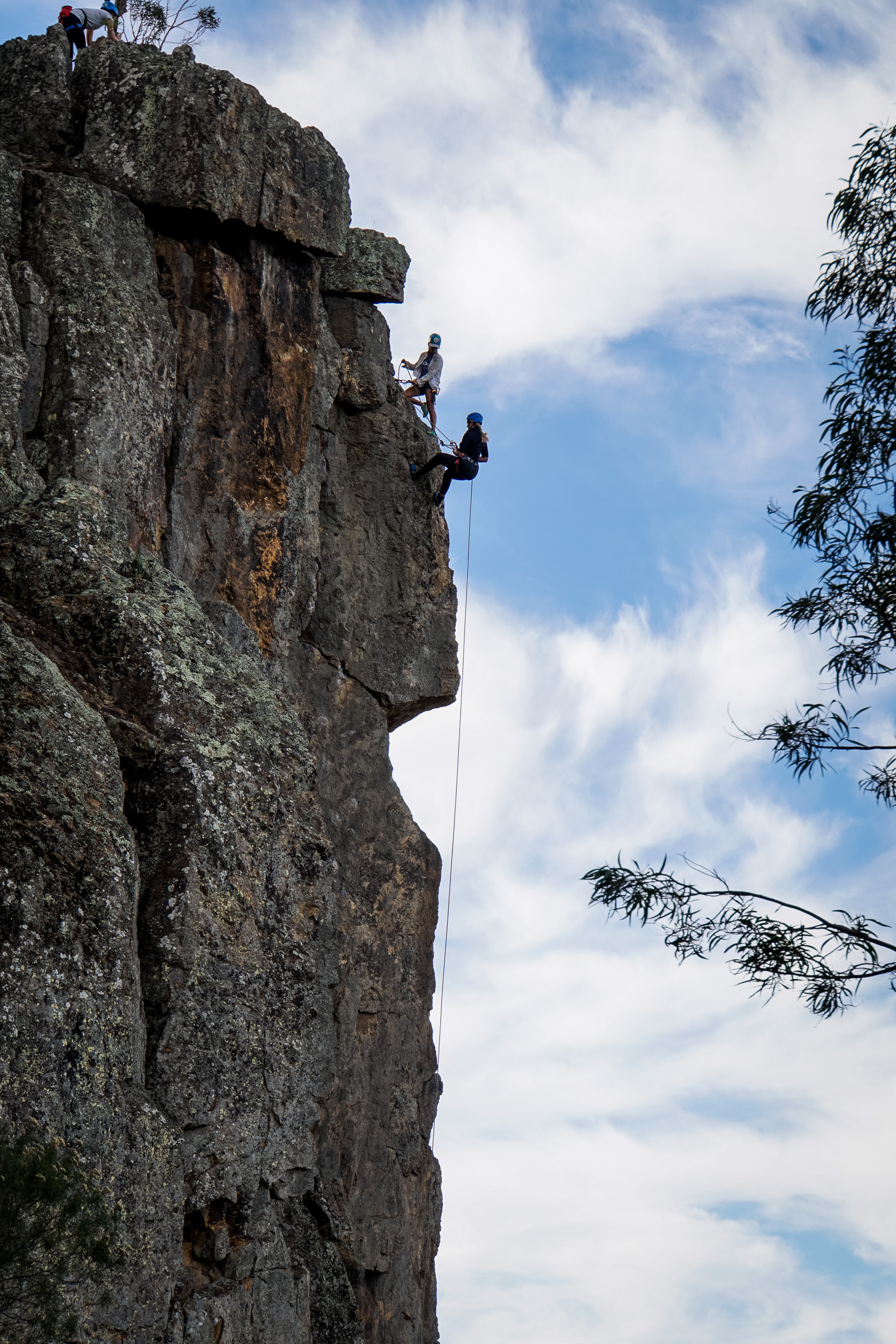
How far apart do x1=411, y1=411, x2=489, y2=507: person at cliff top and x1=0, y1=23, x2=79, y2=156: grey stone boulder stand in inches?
274

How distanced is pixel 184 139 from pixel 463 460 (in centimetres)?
694

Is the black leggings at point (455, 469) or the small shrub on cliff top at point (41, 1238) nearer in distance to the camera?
the small shrub on cliff top at point (41, 1238)

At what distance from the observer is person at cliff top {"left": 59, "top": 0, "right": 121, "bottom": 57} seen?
70.9 ft

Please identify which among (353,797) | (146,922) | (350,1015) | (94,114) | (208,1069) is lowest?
(208,1069)

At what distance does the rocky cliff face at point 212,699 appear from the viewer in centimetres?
1023

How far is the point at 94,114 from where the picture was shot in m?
18.0

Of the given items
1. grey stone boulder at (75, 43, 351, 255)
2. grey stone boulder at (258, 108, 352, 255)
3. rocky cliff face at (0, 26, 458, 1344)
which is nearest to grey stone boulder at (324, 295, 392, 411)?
rocky cliff face at (0, 26, 458, 1344)

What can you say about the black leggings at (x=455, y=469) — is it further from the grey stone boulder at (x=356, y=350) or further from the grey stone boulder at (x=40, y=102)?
the grey stone boulder at (x=40, y=102)

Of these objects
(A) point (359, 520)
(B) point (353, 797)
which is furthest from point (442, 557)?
(B) point (353, 797)

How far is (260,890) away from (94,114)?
11.0 metres

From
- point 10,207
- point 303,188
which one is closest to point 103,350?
point 10,207

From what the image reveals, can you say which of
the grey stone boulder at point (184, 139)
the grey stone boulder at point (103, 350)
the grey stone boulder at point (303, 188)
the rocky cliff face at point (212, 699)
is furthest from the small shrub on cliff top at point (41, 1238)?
the grey stone boulder at point (303, 188)

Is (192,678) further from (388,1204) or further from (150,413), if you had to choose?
(388,1204)

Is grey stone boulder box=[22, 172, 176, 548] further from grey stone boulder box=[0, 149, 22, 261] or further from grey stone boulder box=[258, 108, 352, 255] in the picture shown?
grey stone boulder box=[258, 108, 352, 255]
